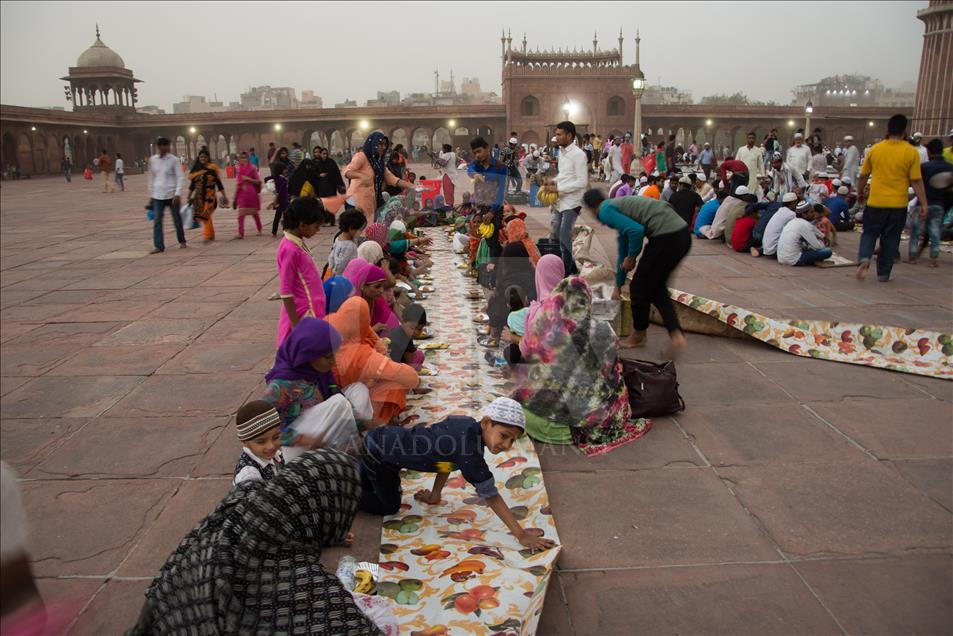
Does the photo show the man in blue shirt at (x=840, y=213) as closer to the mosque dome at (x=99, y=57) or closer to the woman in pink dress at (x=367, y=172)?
the woman in pink dress at (x=367, y=172)

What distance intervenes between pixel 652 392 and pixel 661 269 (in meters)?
1.10

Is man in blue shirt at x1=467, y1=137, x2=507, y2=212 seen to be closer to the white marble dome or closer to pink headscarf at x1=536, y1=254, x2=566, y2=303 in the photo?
pink headscarf at x1=536, y1=254, x2=566, y2=303

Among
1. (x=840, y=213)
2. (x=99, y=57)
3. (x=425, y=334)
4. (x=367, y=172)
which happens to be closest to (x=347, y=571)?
(x=425, y=334)

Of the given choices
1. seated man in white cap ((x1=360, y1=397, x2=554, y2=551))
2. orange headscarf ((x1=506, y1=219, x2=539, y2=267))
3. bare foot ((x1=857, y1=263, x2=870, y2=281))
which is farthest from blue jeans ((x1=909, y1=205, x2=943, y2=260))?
seated man in white cap ((x1=360, y1=397, x2=554, y2=551))

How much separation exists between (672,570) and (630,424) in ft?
3.86

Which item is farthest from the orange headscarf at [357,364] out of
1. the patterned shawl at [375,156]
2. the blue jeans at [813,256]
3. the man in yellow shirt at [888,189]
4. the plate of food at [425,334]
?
the blue jeans at [813,256]

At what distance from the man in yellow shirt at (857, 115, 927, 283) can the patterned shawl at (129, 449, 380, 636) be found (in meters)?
6.10

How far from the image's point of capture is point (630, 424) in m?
3.57

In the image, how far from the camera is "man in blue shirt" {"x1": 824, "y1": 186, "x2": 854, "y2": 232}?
9742mm

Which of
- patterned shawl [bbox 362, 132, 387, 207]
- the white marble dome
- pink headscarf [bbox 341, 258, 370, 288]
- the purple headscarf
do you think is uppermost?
the white marble dome

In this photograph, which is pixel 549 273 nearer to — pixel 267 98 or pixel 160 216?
pixel 160 216

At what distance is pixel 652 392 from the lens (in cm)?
370

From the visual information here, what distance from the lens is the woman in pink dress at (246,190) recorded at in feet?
32.7

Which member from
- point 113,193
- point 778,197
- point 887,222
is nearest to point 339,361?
point 887,222
